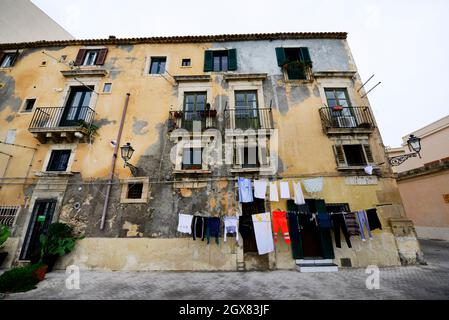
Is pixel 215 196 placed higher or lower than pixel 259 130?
lower

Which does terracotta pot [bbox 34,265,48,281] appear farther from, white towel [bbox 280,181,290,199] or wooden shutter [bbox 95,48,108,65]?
wooden shutter [bbox 95,48,108,65]

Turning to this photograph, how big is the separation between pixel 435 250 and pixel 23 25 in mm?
30876

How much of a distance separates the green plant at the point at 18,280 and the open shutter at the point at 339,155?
39.6 ft

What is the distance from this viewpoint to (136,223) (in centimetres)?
821

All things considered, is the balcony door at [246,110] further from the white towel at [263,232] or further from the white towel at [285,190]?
the white towel at [263,232]

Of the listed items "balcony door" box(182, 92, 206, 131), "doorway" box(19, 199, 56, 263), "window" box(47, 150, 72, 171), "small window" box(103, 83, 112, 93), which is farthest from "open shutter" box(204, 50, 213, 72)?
"doorway" box(19, 199, 56, 263)

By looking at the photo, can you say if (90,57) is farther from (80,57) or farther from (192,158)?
(192,158)

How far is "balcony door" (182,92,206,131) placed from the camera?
9.75m

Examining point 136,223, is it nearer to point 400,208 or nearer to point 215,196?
point 215,196

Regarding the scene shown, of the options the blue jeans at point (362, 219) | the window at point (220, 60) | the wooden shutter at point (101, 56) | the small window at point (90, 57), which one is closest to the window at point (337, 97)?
the window at point (220, 60)

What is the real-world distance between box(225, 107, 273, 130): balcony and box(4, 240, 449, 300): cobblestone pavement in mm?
6422

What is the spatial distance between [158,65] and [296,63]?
8.05 metres

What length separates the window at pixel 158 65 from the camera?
11.3 m
